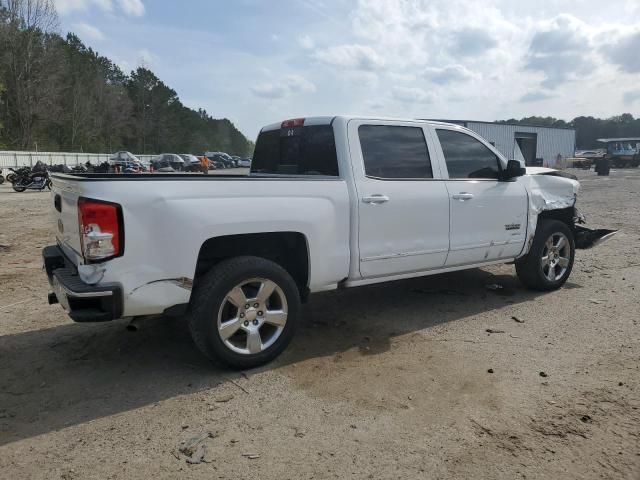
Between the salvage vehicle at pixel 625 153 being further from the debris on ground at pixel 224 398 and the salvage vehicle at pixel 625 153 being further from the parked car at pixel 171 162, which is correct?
the debris on ground at pixel 224 398

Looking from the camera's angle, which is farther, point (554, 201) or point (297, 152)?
point (554, 201)

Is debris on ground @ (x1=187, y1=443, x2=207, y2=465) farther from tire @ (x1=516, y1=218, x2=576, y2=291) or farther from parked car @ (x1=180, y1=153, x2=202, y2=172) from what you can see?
parked car @ (x1=180, y1=153, x2=202, y2=172)

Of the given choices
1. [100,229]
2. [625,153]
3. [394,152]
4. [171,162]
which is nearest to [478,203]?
[394,152]

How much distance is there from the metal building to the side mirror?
3777 centimetres

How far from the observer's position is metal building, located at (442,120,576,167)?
146 ft

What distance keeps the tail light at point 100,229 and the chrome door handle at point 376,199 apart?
6.62ft

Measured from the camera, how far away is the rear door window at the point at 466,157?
5.18m

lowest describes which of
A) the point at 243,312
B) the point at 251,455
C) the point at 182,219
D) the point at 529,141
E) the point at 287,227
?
the point at 251,455

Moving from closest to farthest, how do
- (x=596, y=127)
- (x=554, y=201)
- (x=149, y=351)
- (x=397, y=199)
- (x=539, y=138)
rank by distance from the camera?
(x=149, y=351) < (x=397, y=199) < (x=554, y=201) < (x=539, y=138) < (x=596, y=127)

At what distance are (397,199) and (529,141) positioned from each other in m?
50.5

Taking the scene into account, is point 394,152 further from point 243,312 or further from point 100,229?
point 100,229

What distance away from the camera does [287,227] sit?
3.95 metres

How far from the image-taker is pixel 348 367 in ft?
13.3

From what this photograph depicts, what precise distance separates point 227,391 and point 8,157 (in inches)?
1515
